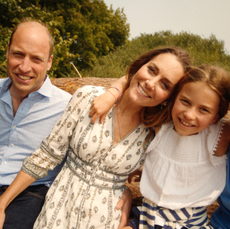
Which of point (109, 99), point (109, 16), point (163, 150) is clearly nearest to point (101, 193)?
point (163, 150)

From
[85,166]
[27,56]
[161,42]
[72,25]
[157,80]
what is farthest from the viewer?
[161,42]

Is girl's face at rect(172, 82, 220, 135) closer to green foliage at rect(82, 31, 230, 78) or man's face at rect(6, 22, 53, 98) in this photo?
man's face at rect(6, 22, 53, 98)

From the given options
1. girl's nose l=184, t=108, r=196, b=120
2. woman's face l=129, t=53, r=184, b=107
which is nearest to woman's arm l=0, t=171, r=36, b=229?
woman's face l=129, t=53, r=184, b=107

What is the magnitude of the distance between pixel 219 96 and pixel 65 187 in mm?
1293

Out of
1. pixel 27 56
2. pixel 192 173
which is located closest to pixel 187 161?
pixel 192 173

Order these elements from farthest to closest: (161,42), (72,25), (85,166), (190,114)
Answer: (161,42)
(72,25)
(85,166)
(190,114)

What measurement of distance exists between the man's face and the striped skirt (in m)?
1.51

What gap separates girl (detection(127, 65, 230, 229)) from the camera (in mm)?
1399

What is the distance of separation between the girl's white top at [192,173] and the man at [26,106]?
107cm

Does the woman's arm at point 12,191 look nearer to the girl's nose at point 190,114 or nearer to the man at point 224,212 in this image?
the girl's nose at point 190,114

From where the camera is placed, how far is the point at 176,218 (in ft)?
4.95

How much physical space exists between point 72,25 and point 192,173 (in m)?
8.11

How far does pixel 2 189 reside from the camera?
1.88 meters

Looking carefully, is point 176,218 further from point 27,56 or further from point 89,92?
point 27,56
